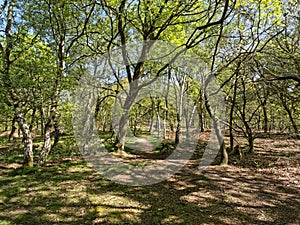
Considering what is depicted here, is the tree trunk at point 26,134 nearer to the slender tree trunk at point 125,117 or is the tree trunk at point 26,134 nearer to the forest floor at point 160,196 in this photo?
the forest floor at point 160,196

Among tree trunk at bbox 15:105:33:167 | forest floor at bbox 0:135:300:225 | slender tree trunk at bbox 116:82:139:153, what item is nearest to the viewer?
forest floor at bbox 0:135:300:225

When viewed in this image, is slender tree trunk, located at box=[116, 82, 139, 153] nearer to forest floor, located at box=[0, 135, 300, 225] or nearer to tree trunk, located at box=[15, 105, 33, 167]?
forest floor, located at box=[0, 135, 300, 225]

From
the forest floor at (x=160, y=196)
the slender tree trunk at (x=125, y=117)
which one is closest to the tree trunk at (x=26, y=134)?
the forest floor at (x=160, y=196)

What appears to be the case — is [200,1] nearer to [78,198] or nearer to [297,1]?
[297,1]

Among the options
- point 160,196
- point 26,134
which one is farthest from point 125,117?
point 160,196

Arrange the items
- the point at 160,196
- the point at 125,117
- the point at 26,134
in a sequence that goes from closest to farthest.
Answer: the point at 160,196 → the point at 26,134 → the point at 125,117

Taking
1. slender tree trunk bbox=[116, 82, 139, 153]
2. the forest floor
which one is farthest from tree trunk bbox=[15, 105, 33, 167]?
slender tree trunk bbox=[116, 82, 139, 153]

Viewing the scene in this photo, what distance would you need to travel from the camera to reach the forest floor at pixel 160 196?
6.35 metres

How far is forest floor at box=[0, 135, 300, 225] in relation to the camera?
6352 millimetres

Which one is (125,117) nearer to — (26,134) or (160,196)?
(26,134)

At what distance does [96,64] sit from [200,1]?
30.1 ft

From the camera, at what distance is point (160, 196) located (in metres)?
8.16

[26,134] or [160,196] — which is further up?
[26,134]

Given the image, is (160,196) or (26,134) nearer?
(160,196)
